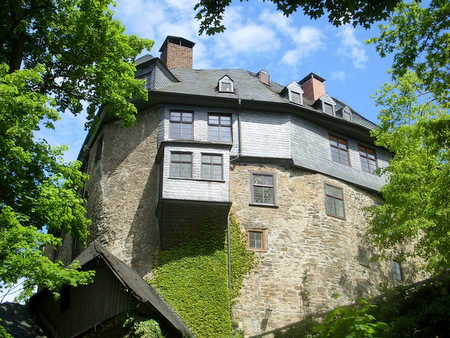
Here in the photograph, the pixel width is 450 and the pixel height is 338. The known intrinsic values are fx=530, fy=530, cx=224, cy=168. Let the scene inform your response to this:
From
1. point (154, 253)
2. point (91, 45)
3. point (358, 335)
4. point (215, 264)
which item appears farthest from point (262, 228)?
point (358, 335)

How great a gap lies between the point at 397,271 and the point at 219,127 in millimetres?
9937

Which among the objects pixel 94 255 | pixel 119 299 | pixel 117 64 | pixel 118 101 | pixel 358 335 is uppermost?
pixel 117 64

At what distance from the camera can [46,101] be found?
12.9 m

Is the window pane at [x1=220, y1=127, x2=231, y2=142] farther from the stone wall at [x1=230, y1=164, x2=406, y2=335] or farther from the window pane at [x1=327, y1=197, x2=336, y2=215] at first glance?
the window pane at [x1=327, y1=197, x2=336, y2=215]

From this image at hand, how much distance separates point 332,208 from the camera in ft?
73.0

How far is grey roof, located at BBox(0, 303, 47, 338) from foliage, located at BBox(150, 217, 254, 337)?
4207 millimetres

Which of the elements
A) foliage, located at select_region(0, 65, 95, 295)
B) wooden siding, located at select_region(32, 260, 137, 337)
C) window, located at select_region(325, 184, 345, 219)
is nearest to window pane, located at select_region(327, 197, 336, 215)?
window, located at select_region(325, 184, 345, 219)

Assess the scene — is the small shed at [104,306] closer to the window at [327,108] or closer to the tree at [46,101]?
the tree at [46,101]

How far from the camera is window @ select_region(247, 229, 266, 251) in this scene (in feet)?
66.5

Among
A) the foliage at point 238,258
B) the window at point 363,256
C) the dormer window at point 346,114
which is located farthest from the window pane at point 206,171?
the dormer window at point 346,114

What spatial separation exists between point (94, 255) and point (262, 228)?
6.68 m

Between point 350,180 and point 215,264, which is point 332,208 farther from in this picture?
point 215,264

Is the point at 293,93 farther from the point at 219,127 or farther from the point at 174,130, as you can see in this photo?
the point at 174,130

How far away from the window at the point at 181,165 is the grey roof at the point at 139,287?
383cm
